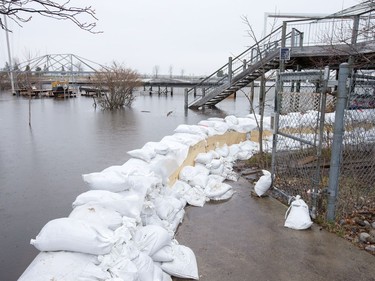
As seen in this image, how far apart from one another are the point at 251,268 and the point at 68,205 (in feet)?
9.50

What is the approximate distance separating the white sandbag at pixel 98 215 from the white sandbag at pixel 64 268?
33 centimetres

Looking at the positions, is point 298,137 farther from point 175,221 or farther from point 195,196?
point 175,221

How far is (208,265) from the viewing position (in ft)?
8.73

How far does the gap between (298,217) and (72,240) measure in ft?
7.57

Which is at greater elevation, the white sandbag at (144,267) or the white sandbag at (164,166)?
the white sandbag at (164,166)

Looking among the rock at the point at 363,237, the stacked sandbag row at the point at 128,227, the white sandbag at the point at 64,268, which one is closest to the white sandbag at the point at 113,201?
the stacked sandbag row at the point at 128,227

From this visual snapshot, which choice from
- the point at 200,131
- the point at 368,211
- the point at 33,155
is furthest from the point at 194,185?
the point at 33,155

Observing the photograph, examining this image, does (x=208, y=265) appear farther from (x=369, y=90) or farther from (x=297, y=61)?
(x=297, y=61)

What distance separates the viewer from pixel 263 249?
2904 millimetres

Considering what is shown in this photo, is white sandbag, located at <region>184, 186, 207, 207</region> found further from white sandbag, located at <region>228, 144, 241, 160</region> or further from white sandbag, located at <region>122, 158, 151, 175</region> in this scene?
white sandbag, located at <region>228, 144, 241, 160</region>

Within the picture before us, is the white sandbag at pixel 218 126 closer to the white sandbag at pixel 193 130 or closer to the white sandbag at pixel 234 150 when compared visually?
the white sandbag at pixel 234 150

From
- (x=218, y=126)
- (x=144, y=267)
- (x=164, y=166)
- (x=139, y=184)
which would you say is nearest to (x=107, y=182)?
(x=139, y=184)

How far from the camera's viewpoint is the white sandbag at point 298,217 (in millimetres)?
3246

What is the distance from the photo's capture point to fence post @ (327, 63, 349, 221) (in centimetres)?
294
